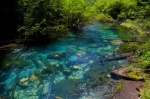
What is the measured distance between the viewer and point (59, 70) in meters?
13.4

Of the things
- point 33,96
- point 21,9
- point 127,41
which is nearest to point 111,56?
point 127,41

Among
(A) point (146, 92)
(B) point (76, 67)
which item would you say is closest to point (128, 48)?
(B) point (76, 67)

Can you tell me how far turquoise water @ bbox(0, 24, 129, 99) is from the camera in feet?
36.8

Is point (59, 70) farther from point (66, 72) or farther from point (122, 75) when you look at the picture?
point (122, 75)

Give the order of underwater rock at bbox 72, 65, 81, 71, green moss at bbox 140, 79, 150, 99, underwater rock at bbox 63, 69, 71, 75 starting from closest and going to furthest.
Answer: green moss at bbox 140, 79, 150, 99
underwater rock at bbox 63, 69, 71, 75
underwater rock at bbox 72, 65, 81, 71

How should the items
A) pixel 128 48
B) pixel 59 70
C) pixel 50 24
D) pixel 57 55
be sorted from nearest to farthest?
pixel 59 70
pixel 57 55
pixel 128 48
pixel 50 24

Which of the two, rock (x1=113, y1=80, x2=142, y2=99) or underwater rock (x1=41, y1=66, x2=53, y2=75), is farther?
underwater rock (x1=41, y1=66, x2=53, y2=75)

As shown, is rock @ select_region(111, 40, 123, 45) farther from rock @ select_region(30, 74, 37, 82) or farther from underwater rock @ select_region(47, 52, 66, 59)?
rock @ select_region(30, 74, 37, 82)

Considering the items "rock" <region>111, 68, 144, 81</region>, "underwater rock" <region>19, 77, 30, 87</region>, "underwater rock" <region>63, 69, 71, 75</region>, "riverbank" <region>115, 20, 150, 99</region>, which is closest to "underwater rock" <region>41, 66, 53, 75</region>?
"underwater rock" <region>63, 69, 71, 75</region>

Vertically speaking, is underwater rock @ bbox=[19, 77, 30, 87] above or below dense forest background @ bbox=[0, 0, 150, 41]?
below

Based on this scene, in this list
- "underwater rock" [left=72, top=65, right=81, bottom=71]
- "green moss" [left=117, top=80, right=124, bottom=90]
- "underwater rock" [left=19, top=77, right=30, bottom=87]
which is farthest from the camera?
"underwater rock" [left=72, top=65, right=81, bottom=71]

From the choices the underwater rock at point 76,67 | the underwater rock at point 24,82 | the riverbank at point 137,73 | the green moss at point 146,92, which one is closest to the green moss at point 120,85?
the riverbank at point 137,73

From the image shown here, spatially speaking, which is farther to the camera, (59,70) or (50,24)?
(50,24)

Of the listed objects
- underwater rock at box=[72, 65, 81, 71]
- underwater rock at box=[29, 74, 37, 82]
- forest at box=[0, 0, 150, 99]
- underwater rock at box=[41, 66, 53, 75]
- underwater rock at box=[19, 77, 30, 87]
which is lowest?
underwater rock at box=[19, 77, 30, 87]
